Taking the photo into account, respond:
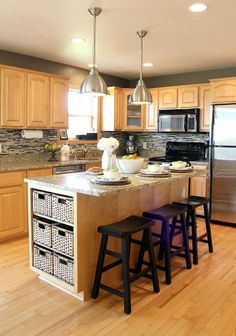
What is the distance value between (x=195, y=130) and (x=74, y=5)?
314 centimetres

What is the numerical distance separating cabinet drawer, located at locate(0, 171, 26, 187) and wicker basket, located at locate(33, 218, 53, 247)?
1123mm

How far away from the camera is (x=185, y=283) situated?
292 cm

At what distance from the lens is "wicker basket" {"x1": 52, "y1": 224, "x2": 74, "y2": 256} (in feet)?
8.45

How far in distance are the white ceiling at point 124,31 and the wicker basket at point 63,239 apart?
1951mm

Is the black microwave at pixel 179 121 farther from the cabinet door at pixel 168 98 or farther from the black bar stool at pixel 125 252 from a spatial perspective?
the black bar stool at pixel 125 252

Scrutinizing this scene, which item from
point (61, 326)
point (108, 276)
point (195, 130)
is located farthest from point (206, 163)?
point (61, 326)

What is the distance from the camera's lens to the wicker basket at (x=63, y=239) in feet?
8.45

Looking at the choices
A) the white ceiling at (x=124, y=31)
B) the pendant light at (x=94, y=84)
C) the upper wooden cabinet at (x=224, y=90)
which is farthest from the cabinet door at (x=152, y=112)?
the pendant light at (x=94, y=84)

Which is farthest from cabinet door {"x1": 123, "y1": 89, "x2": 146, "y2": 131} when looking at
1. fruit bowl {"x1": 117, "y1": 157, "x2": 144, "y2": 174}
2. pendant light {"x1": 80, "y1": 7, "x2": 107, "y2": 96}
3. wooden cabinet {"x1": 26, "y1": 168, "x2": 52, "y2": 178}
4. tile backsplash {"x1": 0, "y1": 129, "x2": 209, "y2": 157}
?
pendant light {"x1": 80, "y1": 7, "x2": 107, "y2": 96}

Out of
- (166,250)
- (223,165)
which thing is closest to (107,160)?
(166,250)

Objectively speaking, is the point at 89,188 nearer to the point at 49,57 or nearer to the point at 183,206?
the point at 183,206

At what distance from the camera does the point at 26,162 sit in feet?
15.0

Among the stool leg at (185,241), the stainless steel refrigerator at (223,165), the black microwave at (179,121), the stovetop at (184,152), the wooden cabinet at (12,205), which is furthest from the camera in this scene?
the stovetop at (184,152)

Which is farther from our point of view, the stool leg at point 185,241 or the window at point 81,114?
the window at point 81,114
